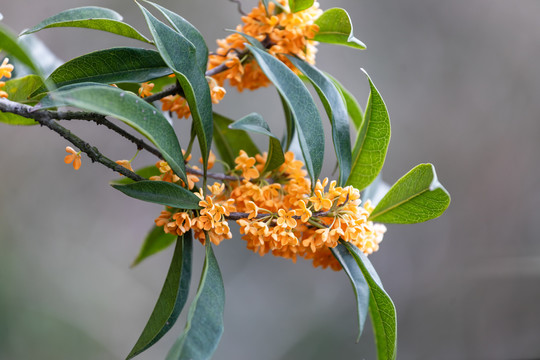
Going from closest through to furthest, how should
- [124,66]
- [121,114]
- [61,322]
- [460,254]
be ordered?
[121,114], [124,66], [61,322], [460,254]

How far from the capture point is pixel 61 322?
1.46 meters

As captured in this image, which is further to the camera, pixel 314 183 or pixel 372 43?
pixel 372 43

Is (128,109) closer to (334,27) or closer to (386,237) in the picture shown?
(334,27)

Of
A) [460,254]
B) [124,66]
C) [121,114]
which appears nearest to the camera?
[121,114]

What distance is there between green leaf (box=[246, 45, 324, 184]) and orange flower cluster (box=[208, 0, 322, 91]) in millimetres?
105

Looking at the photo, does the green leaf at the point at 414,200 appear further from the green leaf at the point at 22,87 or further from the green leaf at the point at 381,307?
the green leaf at the point at 22,87

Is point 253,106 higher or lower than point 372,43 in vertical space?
lower

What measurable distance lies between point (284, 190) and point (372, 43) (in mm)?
1232

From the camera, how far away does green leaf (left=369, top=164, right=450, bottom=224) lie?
50cm

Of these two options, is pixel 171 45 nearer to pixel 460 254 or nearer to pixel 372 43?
pixel 372 43

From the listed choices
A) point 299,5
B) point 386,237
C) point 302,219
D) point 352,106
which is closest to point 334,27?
point 299,5

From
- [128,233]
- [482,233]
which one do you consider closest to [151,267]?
[128,233]

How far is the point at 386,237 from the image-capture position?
1670 millimetres

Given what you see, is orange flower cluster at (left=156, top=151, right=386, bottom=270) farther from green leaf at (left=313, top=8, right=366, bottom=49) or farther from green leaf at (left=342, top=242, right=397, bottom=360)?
green leaf at (left=313, top=8, right=366, bottom=49)
